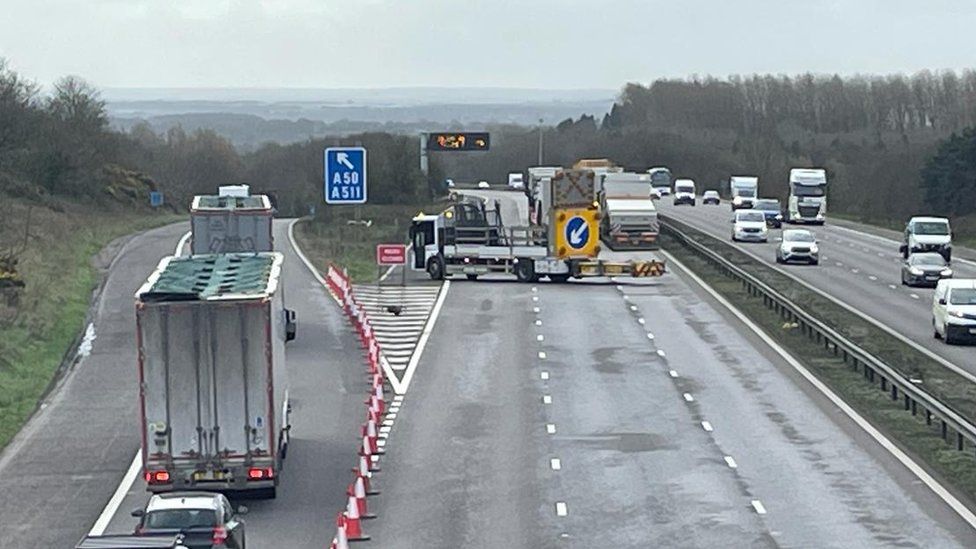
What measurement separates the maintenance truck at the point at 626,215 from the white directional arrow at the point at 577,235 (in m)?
13.6

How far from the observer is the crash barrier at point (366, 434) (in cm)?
2298

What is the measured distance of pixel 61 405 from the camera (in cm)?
3506

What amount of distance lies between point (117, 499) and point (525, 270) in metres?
34.5

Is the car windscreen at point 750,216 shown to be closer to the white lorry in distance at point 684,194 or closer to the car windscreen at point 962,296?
the white lorry in distance at point 684,194

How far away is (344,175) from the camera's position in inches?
1880

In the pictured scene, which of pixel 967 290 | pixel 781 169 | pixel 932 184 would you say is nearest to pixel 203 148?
pixel 781 169

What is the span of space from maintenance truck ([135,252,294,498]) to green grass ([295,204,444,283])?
3520 cm

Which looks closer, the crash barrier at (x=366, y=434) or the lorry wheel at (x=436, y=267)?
the crash barrier at (x=366, y=434)

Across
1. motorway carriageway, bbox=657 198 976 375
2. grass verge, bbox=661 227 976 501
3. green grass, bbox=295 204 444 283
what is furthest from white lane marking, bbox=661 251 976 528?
green grass, bbox=295 204 444 283

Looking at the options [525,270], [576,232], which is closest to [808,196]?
[576,232]

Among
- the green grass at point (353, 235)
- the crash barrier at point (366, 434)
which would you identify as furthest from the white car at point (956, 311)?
the green grass at point (353, 235)

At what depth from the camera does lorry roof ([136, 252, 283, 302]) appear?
81.3ft

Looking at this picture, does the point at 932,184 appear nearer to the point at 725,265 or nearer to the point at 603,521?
the point at 725,265

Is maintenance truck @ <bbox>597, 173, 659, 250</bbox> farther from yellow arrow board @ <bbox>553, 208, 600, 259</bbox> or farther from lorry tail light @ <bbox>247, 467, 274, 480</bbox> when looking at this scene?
lorry tail light @ <bbox>247, 467, 274, 480</bbox>
